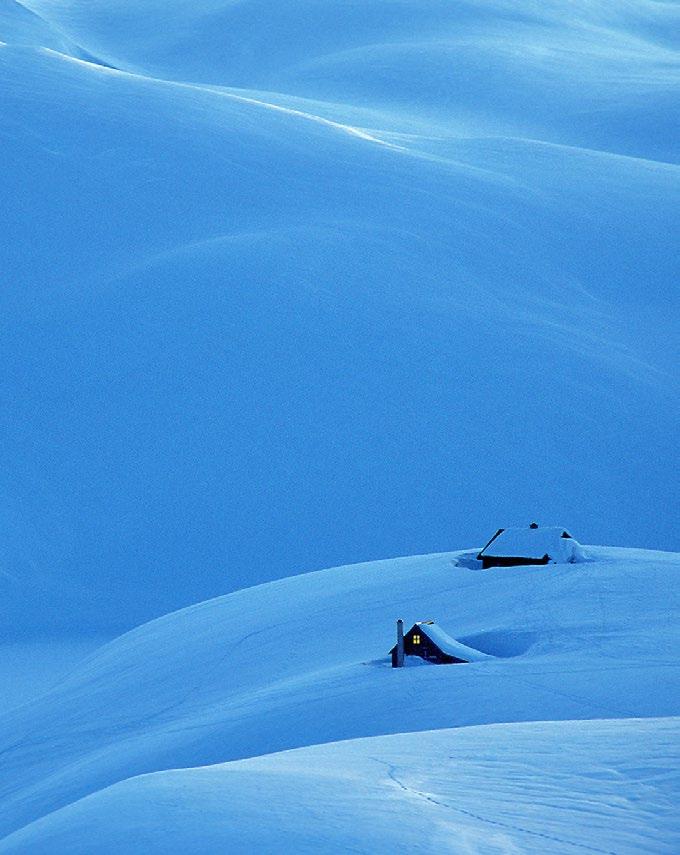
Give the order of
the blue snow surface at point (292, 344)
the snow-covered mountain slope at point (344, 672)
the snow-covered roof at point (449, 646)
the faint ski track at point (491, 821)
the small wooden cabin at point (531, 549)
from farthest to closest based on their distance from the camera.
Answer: the blue snow surface at point (292, 344) → the small wooden cabin at point (531, 549) → the snow-covered roof at point (449, 646) → the snow-covered mountain slope at point (344, 672) → the faint ski track at point (491, 821)

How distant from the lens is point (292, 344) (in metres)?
13.7

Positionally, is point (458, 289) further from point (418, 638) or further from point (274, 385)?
point (418, 638)

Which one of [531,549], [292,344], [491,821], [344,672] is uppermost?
[292,344]

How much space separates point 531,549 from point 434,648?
195cm

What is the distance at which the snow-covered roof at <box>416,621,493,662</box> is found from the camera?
5918 mm

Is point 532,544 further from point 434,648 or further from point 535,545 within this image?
point 434,648

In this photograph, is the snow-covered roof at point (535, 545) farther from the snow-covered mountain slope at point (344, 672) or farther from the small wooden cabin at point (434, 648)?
the small wooden cabin at point (434, 648)

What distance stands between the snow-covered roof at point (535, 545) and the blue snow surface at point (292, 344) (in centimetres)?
361

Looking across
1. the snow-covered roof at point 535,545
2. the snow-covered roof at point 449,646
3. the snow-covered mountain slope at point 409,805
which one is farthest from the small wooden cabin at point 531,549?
the snow-covered mountain slope at point 409,805

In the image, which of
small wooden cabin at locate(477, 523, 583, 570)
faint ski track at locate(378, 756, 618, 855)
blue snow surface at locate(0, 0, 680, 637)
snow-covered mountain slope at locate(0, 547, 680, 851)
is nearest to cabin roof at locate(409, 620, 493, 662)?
snow-covered mountain slope at locate(0, 547, 680, 851)

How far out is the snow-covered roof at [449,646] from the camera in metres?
5.92

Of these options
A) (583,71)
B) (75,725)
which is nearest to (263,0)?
(583,71)

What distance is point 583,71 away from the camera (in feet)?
Result: 99.1

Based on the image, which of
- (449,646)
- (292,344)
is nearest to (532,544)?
(449,646)
